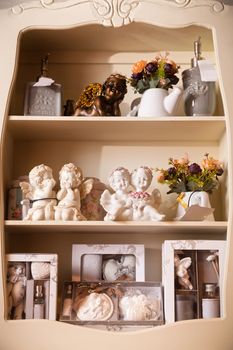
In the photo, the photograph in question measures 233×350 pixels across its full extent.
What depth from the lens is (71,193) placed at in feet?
5.50

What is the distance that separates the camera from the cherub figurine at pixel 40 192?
165 centimetres

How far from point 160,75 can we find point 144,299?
2.41 feet

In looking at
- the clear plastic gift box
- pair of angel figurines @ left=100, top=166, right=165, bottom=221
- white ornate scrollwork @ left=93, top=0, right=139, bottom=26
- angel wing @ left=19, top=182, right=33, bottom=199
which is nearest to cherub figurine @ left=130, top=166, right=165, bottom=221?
pair of angel figurines @ left=100, top=166, right=165, bottom=221

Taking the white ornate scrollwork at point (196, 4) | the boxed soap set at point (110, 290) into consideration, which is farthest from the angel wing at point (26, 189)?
the white ornate scrollwork at point (196, 4)

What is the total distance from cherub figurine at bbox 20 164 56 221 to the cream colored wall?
0.10 m

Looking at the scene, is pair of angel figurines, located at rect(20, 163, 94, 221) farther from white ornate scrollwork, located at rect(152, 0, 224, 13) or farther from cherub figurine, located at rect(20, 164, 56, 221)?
white ornate scrollwork, located at rect(152, 0, 224, 13)

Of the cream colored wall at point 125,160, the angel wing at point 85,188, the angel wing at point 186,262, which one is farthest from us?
the angel wing at point 85,188

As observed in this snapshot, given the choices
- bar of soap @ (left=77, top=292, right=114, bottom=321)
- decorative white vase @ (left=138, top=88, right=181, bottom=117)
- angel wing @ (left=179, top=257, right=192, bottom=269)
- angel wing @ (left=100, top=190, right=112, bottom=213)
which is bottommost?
bar of soap @ (left=77, top=292, right=114, bottom=321)

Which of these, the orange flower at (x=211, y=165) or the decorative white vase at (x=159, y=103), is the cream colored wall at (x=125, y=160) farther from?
the decorative white vase at (x=159, y=103)

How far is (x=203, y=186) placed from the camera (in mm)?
1678

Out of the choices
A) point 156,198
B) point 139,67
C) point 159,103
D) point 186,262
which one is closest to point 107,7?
point 139,67

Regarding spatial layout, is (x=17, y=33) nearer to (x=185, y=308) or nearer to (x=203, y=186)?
(x=203, y=186)

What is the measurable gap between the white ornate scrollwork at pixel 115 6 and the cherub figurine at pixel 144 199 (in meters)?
0.49

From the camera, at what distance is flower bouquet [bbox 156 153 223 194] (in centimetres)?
168
